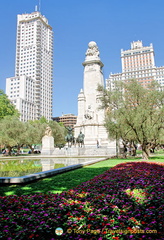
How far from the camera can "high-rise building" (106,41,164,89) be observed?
10906cm

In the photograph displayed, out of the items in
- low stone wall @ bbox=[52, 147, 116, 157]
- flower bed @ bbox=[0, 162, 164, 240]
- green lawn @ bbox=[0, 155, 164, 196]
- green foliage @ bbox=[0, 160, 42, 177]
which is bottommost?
low stone wall @ bbox=[52, 147, 116, 157]

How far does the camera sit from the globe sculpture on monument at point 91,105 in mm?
41844

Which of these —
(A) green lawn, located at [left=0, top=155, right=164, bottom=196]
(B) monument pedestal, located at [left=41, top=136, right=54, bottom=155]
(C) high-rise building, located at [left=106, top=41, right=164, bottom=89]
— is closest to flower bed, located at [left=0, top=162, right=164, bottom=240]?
(A) green lawn, located at [left=0, top=155, right=164, bottom=196]

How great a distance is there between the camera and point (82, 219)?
3.97 metres

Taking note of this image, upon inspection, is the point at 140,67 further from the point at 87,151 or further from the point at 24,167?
the point at 24,167

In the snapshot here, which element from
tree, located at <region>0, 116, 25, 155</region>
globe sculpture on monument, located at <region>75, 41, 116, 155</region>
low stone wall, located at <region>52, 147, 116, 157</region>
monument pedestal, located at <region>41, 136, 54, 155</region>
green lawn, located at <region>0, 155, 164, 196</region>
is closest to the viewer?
green lawn, located at <region>0, 155, 164, 196</region>

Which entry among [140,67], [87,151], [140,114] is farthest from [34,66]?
[140,114]

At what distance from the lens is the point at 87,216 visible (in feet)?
13.8

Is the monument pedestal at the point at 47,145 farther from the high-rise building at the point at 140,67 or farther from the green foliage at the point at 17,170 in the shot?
the high-rise building at the point at 140,67

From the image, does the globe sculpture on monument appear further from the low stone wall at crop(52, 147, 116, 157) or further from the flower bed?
the flower bed

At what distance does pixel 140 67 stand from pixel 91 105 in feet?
261

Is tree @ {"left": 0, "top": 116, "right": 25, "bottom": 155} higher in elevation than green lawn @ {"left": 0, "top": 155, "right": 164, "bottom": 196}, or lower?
higher

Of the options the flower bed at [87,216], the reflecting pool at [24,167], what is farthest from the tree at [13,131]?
the flower bed at [87,216]

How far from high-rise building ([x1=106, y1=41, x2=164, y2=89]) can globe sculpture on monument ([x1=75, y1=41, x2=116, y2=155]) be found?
6080 centimetres
